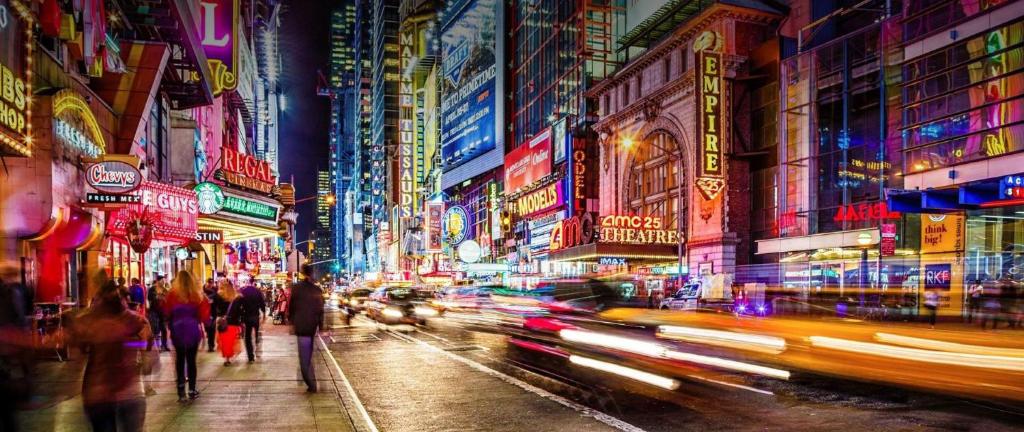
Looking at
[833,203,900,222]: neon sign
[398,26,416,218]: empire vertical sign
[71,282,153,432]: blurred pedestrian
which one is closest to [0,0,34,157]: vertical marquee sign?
[71,282,153,432]: blurred pedestrian

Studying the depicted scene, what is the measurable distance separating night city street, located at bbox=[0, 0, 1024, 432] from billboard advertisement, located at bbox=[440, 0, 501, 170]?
1659 cm

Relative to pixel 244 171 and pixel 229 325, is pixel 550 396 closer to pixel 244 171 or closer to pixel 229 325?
pixel 229 325

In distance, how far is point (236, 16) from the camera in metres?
38.5

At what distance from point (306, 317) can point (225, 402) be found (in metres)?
1.65

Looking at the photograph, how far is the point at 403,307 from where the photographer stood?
2745 cm

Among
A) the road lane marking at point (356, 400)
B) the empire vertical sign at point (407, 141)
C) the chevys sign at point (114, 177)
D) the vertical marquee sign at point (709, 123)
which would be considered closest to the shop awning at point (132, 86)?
the chevys sign at point (114, 177)

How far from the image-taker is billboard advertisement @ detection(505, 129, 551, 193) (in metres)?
62.5

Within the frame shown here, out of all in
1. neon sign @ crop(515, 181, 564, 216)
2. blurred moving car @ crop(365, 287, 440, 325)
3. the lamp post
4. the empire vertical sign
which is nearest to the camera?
blurred moving car @ crop(365, 287, 440, 325)

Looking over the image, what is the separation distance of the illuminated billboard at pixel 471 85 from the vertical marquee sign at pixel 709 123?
4055 centimetres

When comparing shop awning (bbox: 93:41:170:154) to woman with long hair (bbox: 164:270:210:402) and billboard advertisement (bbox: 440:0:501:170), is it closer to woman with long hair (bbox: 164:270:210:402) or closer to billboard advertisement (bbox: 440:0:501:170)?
woman with long hair (bbox: 164:270:210:402)

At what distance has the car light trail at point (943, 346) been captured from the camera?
379 inches

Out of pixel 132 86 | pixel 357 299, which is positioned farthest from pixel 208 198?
pixel 357 299

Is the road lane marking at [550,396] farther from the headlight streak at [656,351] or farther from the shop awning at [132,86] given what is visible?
the shop awning at [132,86]

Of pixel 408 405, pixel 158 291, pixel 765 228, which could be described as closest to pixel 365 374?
pixel 408 405
